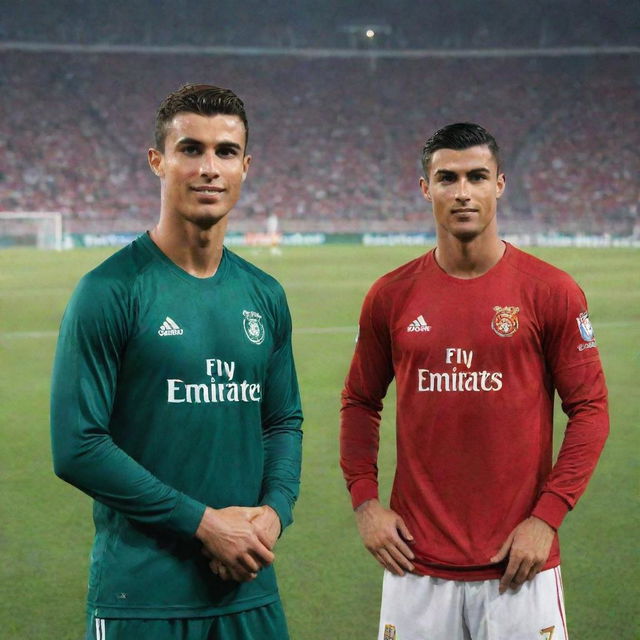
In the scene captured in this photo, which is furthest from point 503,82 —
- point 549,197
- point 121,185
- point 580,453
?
point 580,453

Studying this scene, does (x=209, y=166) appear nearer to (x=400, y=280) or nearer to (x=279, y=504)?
(x=400, y=280)

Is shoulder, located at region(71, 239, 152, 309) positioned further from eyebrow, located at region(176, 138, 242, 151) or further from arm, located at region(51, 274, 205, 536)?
eyebrow, located at region(176, 138, 242, 151)

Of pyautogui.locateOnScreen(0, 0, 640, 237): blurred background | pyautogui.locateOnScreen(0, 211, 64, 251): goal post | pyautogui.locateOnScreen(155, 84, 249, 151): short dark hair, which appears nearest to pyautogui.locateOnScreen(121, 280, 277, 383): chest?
pyautogui.locateOnScreen(155, 84, 249, 151): short dark hair

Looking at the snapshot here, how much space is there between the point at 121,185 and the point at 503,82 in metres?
20.6

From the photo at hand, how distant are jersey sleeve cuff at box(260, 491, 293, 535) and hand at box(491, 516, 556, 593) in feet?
2.06

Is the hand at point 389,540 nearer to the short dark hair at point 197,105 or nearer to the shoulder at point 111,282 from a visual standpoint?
the shoulder at point 111,282

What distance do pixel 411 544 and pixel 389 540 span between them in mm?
69

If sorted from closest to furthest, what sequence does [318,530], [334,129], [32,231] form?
[318,530], [32,231], [334,129]

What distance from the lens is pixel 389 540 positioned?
2.92m

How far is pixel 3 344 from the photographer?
1270 centimetres

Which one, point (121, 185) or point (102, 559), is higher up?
point (121, 185)

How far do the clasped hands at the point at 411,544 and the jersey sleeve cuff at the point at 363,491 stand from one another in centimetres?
2

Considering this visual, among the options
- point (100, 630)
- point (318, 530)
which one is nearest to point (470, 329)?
point (100, 630)

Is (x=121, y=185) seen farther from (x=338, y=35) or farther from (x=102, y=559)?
(x=102, y=559)
